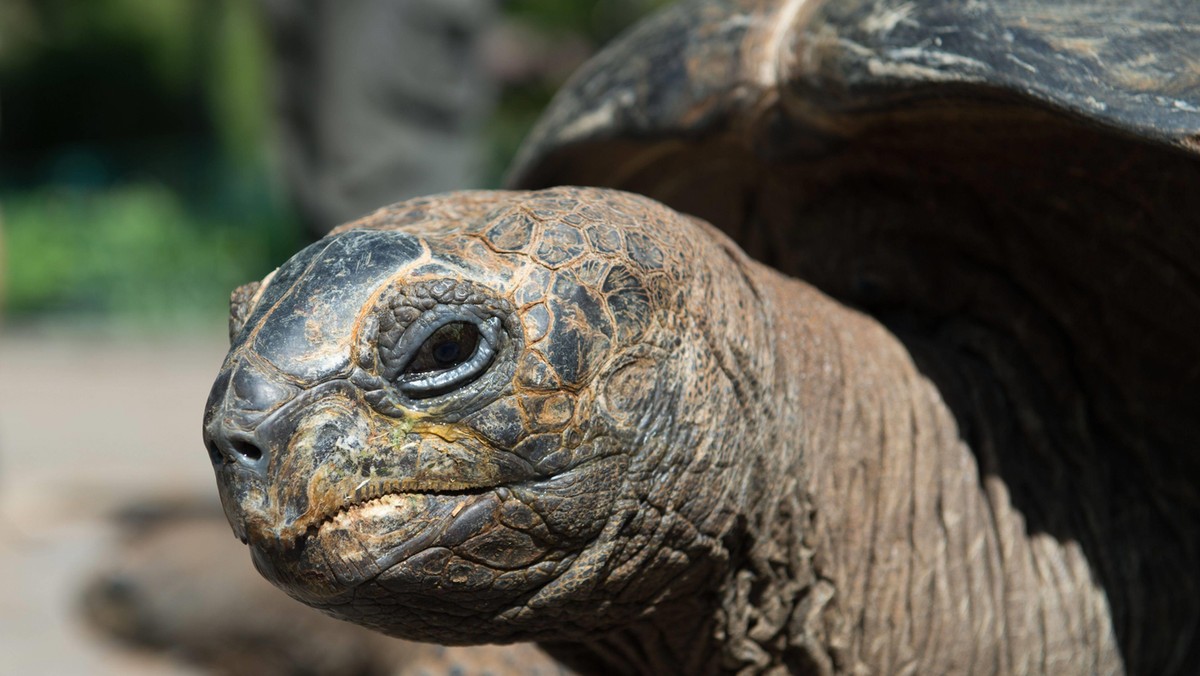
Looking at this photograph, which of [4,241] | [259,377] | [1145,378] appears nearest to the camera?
[259,377]

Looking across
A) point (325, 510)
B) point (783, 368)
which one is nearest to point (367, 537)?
point (325, 510)

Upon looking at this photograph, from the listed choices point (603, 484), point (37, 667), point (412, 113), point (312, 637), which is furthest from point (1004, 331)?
point (412, 113)

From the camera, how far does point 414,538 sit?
3.74 ft

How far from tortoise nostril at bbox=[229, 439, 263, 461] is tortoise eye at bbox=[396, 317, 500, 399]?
135mm

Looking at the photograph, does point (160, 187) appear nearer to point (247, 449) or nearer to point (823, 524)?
point (823, 524)

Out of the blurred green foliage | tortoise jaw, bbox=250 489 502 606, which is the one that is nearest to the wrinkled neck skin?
tortoise jaw, bbox=250 489 502 606

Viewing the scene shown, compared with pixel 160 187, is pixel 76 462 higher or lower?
higher

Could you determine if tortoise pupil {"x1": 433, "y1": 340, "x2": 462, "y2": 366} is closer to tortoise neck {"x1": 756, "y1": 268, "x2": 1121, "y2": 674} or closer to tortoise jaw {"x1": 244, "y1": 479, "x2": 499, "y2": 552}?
tortoise jaw {"x1": 244, "y1": 479, "x2": 499, "y2": 552}

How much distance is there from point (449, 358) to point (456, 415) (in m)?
0.05

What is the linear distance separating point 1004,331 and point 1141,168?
30cm

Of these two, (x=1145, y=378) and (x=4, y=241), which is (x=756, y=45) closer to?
(x=1145, y=378)

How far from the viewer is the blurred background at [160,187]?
5121mm

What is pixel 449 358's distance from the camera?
3.72 feet

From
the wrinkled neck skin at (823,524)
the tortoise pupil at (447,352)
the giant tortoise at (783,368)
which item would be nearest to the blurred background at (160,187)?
the giant tortoise at (783,368)
